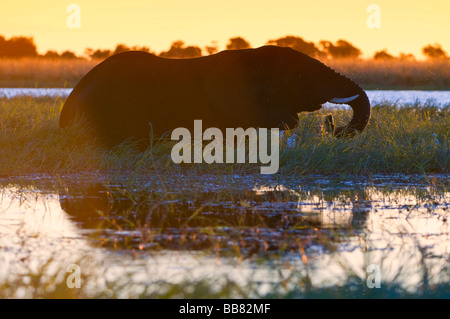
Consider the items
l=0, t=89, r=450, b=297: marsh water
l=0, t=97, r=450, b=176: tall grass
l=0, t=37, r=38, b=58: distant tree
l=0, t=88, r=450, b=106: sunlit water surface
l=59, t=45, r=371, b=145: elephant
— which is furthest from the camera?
l=0, t=37, r=38, b=58: distant tree

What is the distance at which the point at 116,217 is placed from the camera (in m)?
5.60

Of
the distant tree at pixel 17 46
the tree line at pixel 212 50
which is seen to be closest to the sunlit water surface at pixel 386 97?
the tree line at pixel 212 50

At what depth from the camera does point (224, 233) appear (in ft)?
16.5

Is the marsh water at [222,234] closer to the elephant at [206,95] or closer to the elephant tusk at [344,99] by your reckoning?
the elephant at [206,95]

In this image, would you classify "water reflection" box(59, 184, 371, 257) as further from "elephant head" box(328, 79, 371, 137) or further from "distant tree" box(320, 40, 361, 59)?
"distant tree" box(320, 40, 361, 59)

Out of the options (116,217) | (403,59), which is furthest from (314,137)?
(403,59)

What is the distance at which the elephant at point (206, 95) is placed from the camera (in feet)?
29.1

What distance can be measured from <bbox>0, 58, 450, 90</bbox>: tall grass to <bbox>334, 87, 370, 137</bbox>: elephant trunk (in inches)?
564

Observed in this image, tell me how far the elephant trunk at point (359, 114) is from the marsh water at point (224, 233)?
175 centimetres

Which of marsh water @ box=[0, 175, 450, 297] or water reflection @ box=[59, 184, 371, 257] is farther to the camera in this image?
water reflection @ box=[59, 184, 371, 257]

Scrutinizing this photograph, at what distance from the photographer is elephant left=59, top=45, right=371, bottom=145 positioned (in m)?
8.87

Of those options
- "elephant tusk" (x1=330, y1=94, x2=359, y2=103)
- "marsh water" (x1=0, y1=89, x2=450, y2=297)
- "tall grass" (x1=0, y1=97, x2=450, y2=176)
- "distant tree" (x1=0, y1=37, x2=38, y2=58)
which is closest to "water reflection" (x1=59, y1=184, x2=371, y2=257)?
"marsh water" (x1=0, y1=89, x2=450, y2=297)

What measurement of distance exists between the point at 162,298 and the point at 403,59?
81.4ft

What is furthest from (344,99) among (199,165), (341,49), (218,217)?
(341,49)
